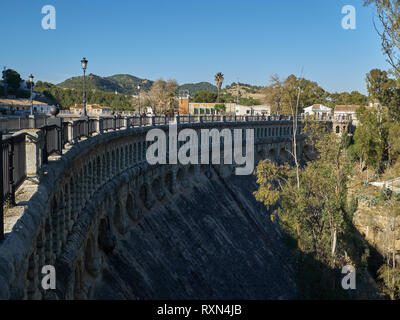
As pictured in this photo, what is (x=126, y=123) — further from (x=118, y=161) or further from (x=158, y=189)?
(x=158, y=189)

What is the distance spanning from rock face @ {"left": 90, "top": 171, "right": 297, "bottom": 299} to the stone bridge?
36.6 inches

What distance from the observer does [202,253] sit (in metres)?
28.8

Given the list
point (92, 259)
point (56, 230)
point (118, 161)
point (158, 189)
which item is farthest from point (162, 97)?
point (56, 230)

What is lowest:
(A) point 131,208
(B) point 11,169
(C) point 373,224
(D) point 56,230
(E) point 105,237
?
(C) point 373,224

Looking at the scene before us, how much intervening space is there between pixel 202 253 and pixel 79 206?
1594 cm

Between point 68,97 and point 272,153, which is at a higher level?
point 68,97

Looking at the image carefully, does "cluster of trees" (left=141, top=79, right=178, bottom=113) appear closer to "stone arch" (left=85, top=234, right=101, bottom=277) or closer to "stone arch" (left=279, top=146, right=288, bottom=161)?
"stone arch" (left=279, top=146, right=288, bottom=161)

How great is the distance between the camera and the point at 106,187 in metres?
18.7

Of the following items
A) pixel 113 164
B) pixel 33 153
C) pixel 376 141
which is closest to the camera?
pixel 33 153

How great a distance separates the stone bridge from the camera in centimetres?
599

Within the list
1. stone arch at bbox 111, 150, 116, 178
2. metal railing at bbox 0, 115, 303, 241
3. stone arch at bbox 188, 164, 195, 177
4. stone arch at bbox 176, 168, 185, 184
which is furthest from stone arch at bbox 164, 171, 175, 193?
stone arch at bbox 111, 150, 116, 178

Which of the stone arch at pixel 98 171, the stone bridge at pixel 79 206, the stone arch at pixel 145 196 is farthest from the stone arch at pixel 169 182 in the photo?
the stone arch at pixel 98 171

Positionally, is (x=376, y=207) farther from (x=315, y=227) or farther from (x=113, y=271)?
(x=113, y=271)
